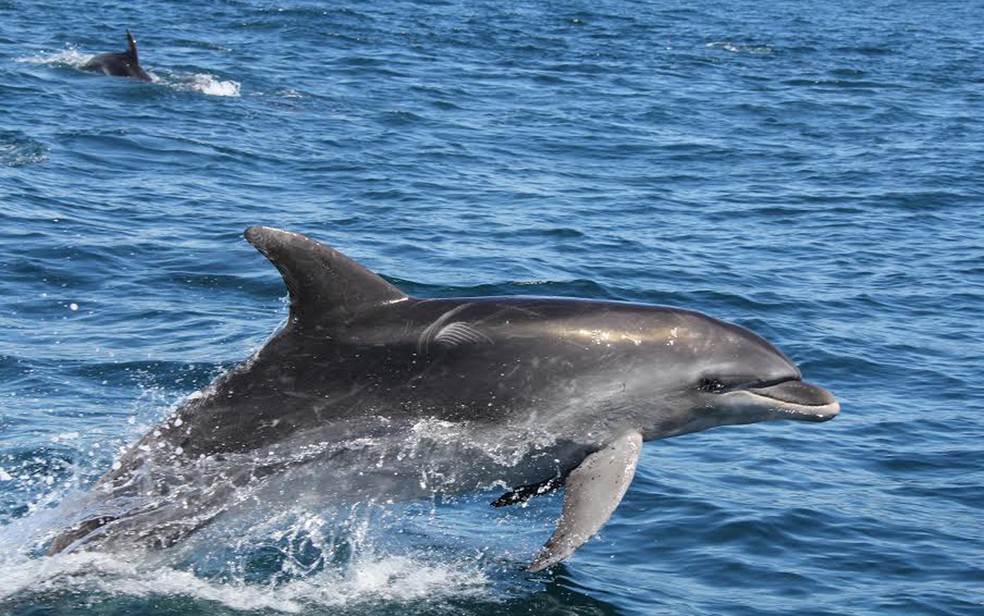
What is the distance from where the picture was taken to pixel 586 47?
38250mm

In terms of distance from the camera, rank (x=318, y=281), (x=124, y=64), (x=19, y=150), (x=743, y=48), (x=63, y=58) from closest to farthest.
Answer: (x=318, y=281)
(x=19, y=150)
(x=124, y=64)
(x=63, y=58)
(x=743, y=48)

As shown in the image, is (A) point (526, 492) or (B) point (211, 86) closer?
(A) point (526, 492)

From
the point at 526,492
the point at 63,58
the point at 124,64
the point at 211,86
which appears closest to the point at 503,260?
the point at 526,492

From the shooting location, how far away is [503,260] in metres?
17.6

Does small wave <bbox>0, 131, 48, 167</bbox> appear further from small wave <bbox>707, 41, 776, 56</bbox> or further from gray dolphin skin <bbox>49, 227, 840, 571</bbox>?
→ small wave <bbox>707, 41, 776, 56</bbox>

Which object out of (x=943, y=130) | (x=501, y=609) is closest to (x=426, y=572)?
(x=501, y=609)

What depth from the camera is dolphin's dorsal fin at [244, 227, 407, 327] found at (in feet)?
27.9

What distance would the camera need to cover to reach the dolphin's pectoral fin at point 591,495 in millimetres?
8227

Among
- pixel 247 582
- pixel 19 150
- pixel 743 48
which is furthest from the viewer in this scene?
pixel 743 48

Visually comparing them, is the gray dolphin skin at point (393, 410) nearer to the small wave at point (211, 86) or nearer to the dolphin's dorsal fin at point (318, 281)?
the dolphin's dorsal fin at point (318, 281)

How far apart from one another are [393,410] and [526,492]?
3.14 feet

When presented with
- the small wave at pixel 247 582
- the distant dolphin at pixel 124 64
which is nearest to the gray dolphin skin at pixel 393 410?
the small wave at pixel 247 582

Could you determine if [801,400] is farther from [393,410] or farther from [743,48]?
[743,48]

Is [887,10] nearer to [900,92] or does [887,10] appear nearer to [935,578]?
[900,92]
